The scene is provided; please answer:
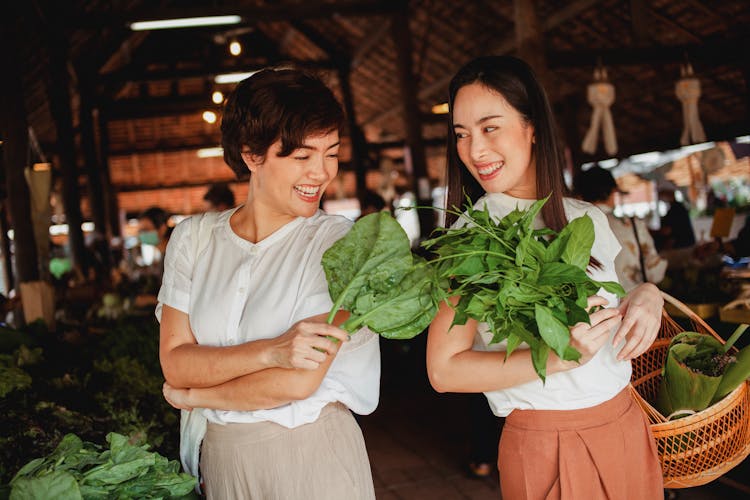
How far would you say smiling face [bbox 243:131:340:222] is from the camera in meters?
Result: 1.43

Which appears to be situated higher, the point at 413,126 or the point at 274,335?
the point at 413,126

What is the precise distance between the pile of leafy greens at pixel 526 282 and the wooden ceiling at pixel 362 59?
203 inches

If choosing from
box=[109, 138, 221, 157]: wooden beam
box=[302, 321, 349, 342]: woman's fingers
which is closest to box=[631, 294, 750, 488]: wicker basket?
box=[302, 321, 349, 342]: woman's fingers

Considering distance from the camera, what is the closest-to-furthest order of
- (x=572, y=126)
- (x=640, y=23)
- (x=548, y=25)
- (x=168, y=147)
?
(x=640, y=23) → (x=548, y=25) → (x=572, y=126) → (x=168, y=147)

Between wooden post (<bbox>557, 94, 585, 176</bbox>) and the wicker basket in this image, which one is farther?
wooden post (<bbox>557, 94, 585, 176</bbox>)

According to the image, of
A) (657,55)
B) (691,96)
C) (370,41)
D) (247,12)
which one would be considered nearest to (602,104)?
(657,55)

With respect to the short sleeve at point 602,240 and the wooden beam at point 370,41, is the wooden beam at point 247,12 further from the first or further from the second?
the short sleeve at point 602,240

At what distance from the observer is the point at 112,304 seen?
18.7 feet

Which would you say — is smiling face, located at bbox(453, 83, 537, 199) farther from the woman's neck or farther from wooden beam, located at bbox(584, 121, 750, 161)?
wooden beam, located at bbox(584, 121, 750, 161)

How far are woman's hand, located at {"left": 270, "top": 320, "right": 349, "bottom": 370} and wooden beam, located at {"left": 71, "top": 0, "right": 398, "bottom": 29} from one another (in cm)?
753

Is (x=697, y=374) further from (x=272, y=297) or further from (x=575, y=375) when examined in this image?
(x=272, y=297)

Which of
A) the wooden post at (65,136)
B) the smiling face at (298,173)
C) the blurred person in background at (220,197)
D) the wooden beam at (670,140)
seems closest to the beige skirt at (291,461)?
the smiling face at (298,173)

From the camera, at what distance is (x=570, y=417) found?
1.42m

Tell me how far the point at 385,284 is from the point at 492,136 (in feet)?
1.49
